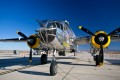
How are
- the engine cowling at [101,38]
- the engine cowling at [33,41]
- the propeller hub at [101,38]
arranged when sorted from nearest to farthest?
the engine cowling at [33,41], the engine cowling at [101,38], the propeller hub at [101,38]

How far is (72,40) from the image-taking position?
1892 centimetres

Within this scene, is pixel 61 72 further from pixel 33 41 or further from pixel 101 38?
pixel 101 38

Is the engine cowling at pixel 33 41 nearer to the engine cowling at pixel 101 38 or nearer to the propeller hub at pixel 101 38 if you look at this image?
the engine cowling at pixel 101 38

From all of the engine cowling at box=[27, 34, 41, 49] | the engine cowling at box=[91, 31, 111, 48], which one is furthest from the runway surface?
the engine cowling at box=[91, 31, 111, 48]

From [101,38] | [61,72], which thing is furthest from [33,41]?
[101,38]

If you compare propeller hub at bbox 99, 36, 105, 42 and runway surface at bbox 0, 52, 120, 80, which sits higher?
propeller hub at bbox 99, 36, 105, 42

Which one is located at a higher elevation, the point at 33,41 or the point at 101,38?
the point at 101,38

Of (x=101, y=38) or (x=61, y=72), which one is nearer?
(x=61, y=72)

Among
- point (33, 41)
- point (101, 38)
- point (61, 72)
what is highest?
point (101, 38)

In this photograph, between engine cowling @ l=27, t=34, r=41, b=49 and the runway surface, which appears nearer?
the runway surface

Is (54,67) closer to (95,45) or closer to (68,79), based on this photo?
(68,79)

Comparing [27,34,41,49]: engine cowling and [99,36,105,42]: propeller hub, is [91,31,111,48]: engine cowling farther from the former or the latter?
[27,34,41,49]: engine cowling

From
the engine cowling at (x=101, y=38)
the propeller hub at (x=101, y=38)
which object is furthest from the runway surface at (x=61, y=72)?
the propeller hub at (x=101, y=38)

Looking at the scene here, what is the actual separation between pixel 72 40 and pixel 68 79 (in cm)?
988
